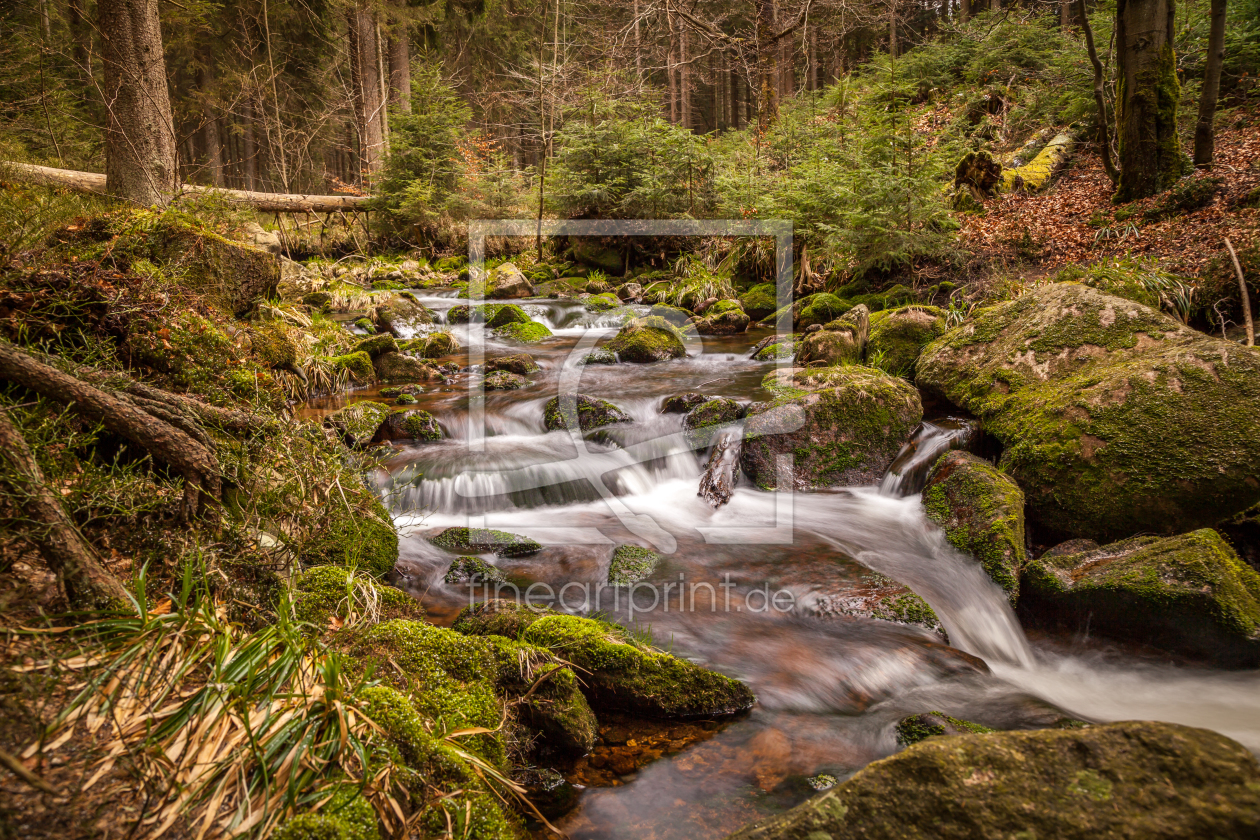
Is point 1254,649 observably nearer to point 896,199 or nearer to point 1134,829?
Result: point 1134,829

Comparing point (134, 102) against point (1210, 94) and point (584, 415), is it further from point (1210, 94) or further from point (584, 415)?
point (1210, 94)

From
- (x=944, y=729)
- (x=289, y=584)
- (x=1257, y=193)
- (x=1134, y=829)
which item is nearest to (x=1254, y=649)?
(x=944, y=729)

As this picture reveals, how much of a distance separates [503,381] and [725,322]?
570 cm

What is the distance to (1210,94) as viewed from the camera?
9906 millimetres

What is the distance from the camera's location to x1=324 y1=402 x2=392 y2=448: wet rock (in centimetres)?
665

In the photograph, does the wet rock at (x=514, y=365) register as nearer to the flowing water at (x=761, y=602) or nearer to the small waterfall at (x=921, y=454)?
the flowing water at (x=761, y=602)

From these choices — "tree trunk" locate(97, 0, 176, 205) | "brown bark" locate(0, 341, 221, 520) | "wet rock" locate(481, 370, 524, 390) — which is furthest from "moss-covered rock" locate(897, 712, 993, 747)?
"tree trunk" locate(97, 0, 176, 205)

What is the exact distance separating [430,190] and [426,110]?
258cm

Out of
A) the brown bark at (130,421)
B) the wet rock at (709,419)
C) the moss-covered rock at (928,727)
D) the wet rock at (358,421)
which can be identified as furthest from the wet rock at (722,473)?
the brown bark at (130,421)

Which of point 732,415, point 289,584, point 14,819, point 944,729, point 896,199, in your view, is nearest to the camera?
point 14,819

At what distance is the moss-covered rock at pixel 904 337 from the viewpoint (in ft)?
28.2

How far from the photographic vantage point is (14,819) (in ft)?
4.60

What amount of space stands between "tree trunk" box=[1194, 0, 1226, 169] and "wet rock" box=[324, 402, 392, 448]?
45.4ft

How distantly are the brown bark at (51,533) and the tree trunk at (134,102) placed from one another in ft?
23.6
